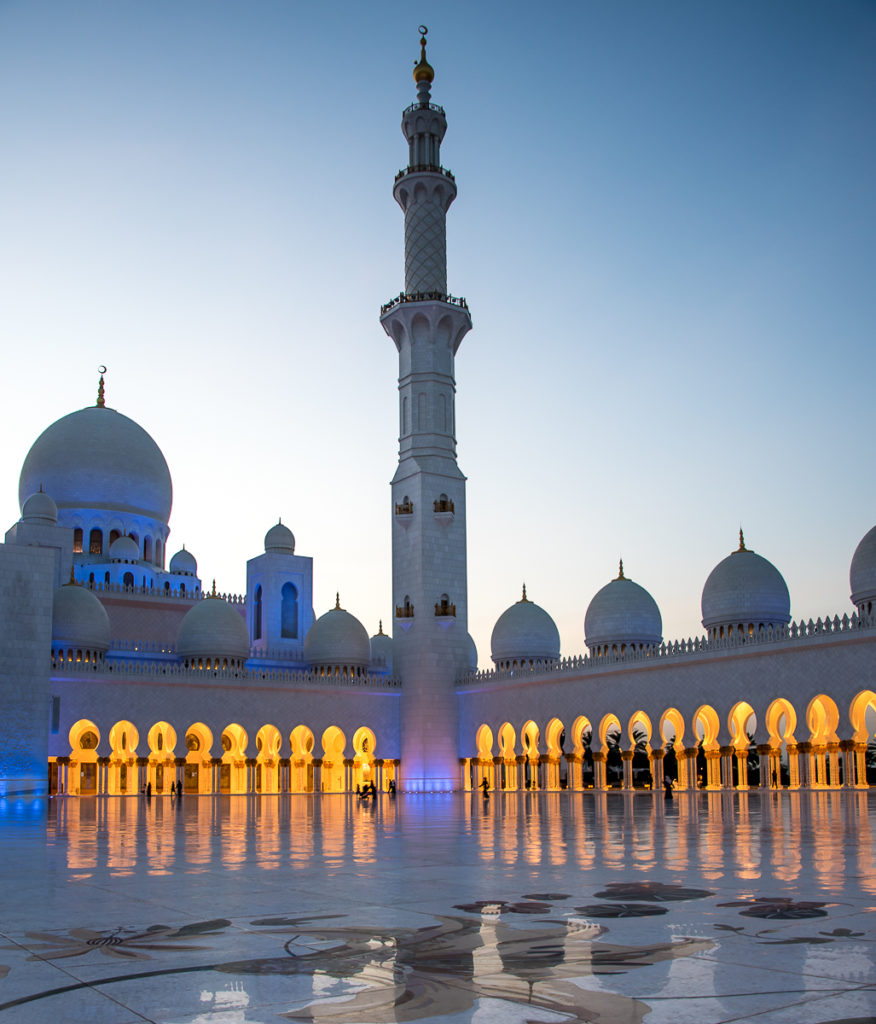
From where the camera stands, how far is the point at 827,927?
378 cm

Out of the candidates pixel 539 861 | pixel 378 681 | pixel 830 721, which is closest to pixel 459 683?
pixel 378 681

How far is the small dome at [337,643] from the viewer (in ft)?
110

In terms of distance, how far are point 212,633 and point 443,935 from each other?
28149mm

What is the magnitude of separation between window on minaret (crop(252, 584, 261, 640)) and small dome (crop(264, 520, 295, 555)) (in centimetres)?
135

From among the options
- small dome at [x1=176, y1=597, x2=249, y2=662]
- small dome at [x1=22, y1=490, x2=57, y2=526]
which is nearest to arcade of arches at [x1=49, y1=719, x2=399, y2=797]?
small dome at [x1=176, y1=597, x2=249, y2=662]

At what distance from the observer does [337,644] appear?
3369 centimetres

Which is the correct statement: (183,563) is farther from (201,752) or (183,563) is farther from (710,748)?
(710,748)

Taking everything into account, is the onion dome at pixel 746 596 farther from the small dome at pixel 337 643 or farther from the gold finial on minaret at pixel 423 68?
the gold finial on minaret at pixel 423 68

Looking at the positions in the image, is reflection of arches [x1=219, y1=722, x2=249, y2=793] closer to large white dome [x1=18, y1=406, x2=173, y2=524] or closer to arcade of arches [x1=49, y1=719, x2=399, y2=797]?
arcade of arches [x1=49, y1=719, x2=399, y2=797]

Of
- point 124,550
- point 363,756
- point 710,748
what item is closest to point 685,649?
point 710,748

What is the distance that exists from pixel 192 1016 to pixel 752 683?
916 inches

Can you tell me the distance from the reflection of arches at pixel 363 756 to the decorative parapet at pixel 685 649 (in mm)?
3080

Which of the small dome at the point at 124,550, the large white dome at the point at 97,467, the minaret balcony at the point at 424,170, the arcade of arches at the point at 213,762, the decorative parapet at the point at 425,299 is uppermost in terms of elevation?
the minaret balcony at the point at 424,170

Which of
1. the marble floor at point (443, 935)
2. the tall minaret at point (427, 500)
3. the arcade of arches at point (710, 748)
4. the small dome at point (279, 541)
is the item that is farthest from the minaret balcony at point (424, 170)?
the marble floor at point (443, 935)
